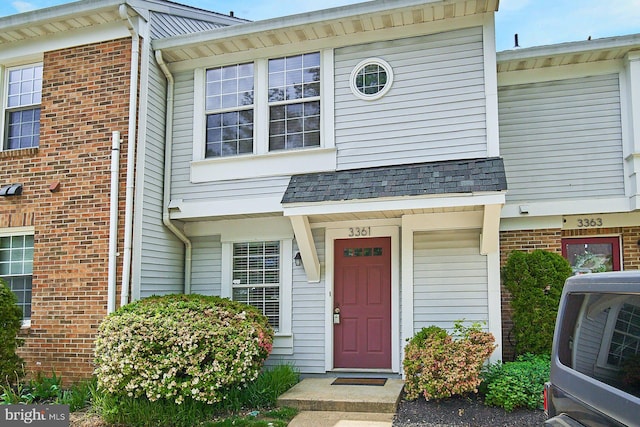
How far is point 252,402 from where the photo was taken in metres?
7.12

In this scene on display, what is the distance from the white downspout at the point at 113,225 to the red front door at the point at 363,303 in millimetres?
3236

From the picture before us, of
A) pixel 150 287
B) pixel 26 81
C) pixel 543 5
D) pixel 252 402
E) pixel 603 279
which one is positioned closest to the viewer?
pixel 603 279

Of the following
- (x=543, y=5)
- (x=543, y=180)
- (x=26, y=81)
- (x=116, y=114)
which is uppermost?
(x=543, y=5)

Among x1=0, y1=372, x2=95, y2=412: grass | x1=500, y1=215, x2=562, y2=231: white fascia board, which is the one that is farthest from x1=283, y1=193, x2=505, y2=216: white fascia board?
x1=0, y1=372, x2=95, y2=412: grass

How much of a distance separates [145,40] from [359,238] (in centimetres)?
446

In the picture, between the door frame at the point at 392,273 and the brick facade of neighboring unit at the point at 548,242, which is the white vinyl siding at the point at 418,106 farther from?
the brick facade of neighboring unit at the point at 548,242

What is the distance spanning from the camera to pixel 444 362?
6.68 meters

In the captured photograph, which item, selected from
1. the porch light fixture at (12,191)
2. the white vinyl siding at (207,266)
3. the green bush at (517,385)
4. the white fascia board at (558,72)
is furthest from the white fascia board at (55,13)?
the green bush at (517,385)

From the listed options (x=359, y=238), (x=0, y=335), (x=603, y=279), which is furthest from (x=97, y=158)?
(x=603, y=279)

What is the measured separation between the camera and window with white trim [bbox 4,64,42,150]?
9188 mm

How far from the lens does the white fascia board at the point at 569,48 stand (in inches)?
318

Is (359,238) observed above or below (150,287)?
above

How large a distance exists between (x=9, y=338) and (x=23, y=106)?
3832 mm

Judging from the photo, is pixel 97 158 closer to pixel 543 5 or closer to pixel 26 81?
pixel 26 81
